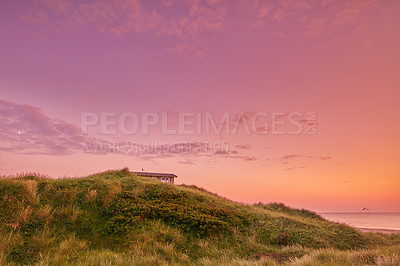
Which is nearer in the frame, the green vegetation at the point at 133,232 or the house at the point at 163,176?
the green vegetation at the point at 133,232

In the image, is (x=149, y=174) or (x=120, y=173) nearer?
(x=120, y=173)

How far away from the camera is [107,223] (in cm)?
1165

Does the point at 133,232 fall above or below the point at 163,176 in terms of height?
above

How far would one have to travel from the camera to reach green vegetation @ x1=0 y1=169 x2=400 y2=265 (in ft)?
27.4

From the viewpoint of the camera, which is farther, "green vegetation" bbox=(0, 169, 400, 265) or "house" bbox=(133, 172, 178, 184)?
"house" bbox=(133, 172, 178, 184)

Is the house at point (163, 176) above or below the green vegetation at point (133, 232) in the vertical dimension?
below

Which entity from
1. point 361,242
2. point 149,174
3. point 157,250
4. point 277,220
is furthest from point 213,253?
point 149,174

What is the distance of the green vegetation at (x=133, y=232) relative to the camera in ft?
27.4

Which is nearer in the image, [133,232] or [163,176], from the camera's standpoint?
[133,232]

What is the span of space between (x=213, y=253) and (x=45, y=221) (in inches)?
289

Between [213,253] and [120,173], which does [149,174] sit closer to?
[120,173]

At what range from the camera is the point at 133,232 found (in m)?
11.1

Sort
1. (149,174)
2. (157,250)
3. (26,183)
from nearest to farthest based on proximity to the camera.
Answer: (157,250), (26,183), (149,174)

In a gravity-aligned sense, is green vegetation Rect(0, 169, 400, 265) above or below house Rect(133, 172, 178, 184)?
above
